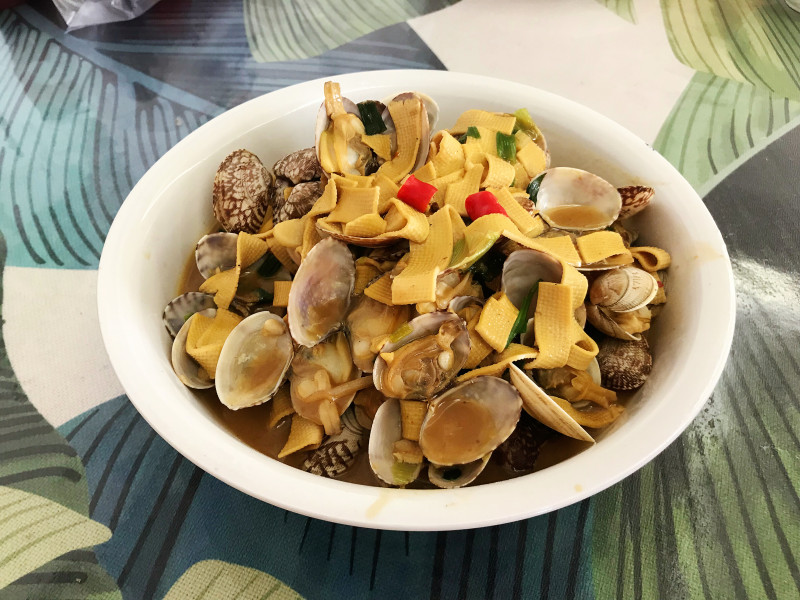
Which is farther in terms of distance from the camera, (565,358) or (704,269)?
(704,269)

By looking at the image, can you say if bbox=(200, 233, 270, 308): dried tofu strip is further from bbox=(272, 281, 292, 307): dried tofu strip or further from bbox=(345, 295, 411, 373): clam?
bbox=(345, 295, 411, 373): clam

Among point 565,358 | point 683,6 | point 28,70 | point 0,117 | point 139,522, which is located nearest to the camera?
point 565,358

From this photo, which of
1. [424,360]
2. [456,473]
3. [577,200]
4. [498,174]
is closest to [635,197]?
[577,200]

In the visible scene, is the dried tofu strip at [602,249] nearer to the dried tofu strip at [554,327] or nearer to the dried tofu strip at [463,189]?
the dried tofu strip at [554,327]

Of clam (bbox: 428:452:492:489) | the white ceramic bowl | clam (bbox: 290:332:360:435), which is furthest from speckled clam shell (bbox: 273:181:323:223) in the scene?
clam (bbox: 428:452:492:489)

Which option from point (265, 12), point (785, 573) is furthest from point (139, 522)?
point (265, 12)

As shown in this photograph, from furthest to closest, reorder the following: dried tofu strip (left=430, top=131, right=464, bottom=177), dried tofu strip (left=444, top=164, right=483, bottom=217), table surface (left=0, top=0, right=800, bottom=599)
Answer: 1. dried tofu strip (left=430, top=131, right=464, bottom=177)
2. dried tofu strip (left=444, top=164, right=483, bottom=217)
3. table surface (left=0, top=0, right=800, bottom=599)

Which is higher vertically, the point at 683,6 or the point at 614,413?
the point at 683,6

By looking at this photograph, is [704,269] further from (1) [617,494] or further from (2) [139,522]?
(2) [139,522]

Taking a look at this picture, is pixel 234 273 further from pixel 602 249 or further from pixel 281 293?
pixel 602 249
